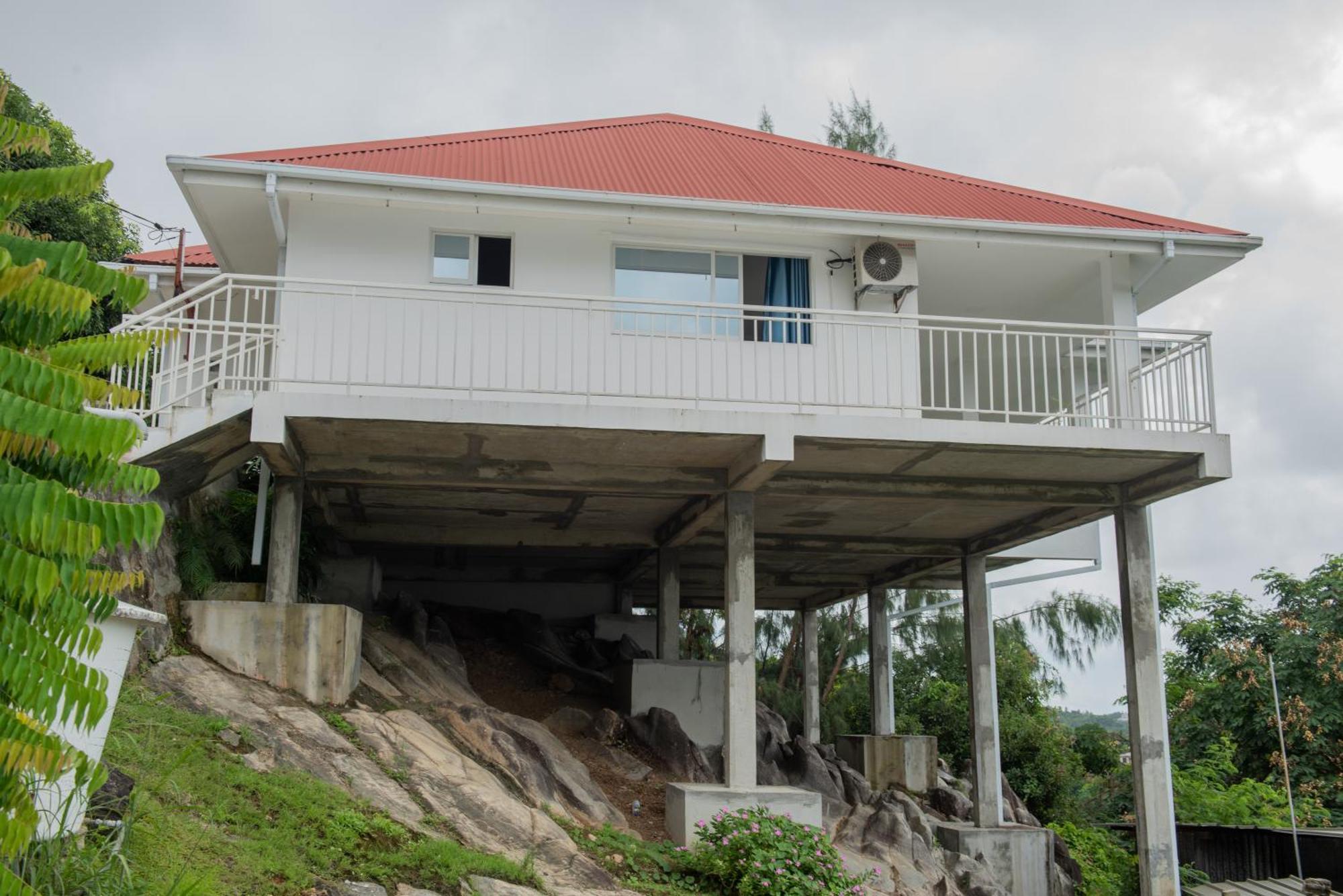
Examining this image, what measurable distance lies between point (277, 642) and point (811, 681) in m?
14.4

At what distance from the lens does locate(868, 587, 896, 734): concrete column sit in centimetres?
2091

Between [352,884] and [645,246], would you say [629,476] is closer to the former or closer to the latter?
[645,246]

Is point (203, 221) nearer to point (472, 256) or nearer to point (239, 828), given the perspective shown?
point (472, 256)

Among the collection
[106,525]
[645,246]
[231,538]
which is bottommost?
[106,525]

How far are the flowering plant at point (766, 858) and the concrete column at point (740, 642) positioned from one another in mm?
682

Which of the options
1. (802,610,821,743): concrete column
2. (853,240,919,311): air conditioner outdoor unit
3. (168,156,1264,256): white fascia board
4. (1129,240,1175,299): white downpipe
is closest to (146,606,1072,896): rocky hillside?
(168,156,1264,256): white fascia board

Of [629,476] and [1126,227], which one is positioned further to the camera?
[1126,227]

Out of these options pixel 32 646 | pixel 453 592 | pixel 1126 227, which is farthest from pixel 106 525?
pixel 453 592

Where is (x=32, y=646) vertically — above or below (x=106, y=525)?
below

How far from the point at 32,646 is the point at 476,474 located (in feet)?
27.2

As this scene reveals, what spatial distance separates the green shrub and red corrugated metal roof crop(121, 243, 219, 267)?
14525 mm

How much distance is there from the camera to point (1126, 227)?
45.0 feet

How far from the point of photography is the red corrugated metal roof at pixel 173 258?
16.2 meters

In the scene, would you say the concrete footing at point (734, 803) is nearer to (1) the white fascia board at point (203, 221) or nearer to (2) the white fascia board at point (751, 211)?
(2) the white fascia board at point (751, 211)
